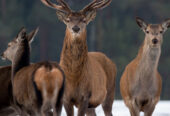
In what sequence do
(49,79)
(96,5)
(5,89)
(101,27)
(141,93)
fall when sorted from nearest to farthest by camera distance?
(49,79), (141,93), (5,89), (96,5), (101,27)

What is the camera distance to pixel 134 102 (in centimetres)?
1033

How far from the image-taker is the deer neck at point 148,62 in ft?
34.2

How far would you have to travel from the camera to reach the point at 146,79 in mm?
10547

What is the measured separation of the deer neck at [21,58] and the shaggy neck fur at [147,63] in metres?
2.03

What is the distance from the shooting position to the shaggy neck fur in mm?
10438

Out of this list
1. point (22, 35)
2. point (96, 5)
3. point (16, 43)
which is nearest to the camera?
point (22, 35)

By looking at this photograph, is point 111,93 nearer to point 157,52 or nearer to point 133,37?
point 157,52

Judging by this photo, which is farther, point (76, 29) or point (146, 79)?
point (146, 79)

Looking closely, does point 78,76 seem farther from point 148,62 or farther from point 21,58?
point 148,62

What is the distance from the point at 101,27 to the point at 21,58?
72.6 ft

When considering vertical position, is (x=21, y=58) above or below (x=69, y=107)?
above

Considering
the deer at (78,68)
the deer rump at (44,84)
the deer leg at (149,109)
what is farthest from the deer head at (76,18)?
the deer leg at (149,109)

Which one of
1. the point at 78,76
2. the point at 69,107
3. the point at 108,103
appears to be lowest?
the point at 108,103

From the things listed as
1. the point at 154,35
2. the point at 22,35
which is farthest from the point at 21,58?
the point at 154,35
